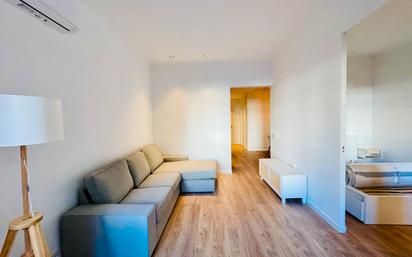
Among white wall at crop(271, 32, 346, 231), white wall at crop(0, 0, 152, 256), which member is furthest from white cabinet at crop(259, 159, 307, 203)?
white wall at crop(0, 0, 152, 256)

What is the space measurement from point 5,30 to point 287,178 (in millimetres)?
3620

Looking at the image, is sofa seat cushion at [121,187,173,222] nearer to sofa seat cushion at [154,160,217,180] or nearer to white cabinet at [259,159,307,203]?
sofa seat cushion at [154,160,217,180]

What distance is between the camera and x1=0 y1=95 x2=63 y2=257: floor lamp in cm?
109

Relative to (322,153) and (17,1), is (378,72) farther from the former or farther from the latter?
(17,1)

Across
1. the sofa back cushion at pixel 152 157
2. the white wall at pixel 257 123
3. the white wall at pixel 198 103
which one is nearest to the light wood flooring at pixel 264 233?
the sofa back cushion at pixel 152 157

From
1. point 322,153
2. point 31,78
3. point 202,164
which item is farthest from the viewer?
point 202,164

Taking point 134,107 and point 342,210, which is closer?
point 342,210

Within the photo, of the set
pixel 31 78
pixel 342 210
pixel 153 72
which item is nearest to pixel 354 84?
pixel 342 210

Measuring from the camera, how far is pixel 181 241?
2.38 m

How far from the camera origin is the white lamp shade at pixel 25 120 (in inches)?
42.6

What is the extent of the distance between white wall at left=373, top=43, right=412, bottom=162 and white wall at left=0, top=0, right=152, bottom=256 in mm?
4908

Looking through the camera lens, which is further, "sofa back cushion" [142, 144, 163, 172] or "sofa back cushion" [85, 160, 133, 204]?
"sofa back cushion" [142, 144, 163, 172]

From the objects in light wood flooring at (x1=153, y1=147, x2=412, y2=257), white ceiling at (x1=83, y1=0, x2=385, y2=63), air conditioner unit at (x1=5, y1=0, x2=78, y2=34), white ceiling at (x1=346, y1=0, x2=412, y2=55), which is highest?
white ceiling at (x1=83, y1=0, x2=385, y2=63)

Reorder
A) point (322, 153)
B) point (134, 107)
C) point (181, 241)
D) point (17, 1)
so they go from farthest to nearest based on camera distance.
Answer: point (134, 107)
point (322, 153)
point (181, 241)
point (17, 1)
